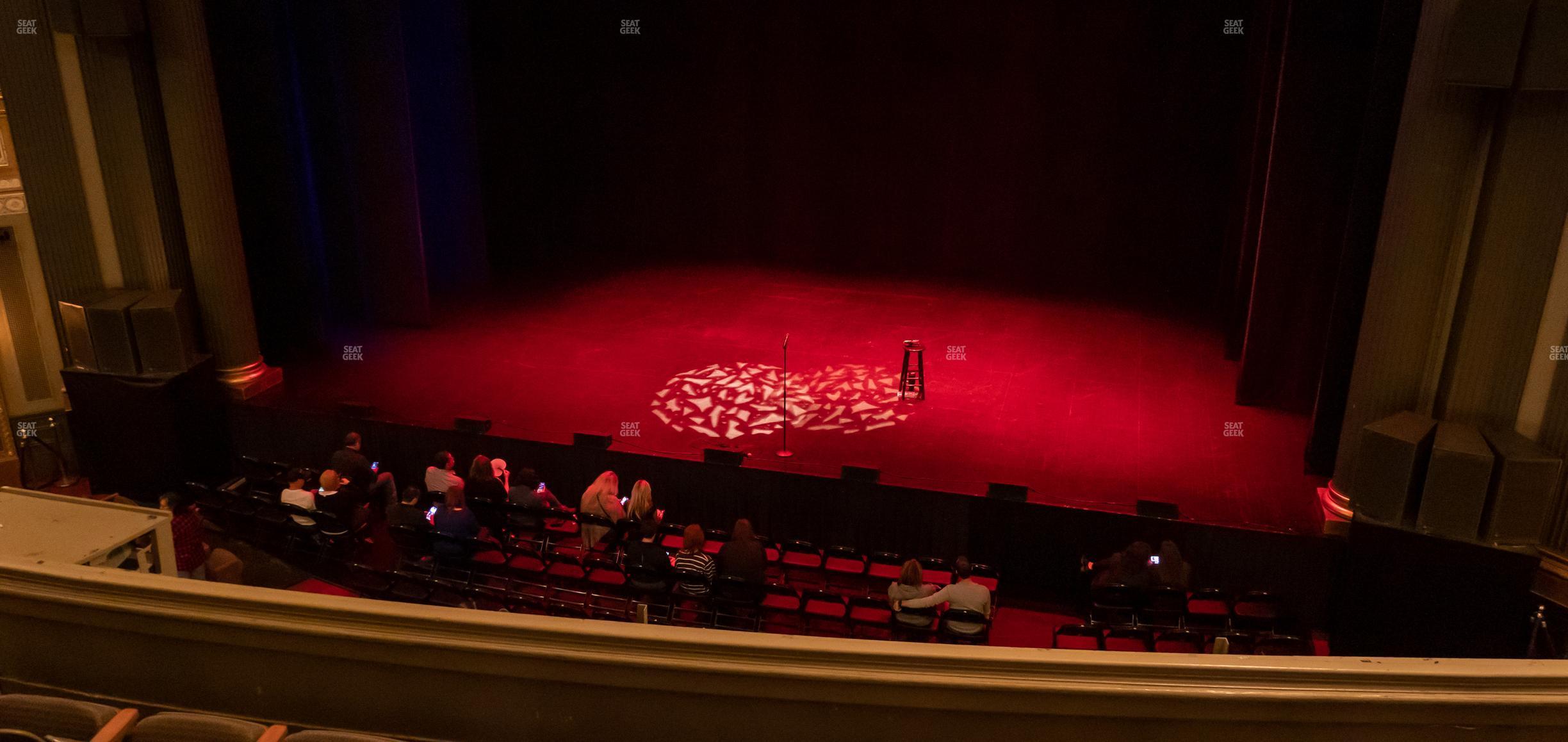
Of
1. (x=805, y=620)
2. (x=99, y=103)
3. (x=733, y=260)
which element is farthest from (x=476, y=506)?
(x=733, y=260)

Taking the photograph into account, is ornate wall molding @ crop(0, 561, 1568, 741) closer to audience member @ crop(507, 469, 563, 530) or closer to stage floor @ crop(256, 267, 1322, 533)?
audience member @ crop(507, 469, 563, 530)

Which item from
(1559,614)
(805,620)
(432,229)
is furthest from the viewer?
(432,229)

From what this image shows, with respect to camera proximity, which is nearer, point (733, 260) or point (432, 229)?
point (432, 229)

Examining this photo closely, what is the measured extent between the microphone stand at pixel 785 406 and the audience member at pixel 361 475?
3279mm

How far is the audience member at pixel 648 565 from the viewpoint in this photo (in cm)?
791

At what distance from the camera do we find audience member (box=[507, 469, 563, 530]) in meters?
8.90

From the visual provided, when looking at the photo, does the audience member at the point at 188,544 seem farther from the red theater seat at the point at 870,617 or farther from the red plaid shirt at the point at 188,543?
the red theater seat at the point at 870,617

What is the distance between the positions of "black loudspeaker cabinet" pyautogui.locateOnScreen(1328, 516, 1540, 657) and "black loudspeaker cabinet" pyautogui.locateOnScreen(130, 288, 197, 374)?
975cm

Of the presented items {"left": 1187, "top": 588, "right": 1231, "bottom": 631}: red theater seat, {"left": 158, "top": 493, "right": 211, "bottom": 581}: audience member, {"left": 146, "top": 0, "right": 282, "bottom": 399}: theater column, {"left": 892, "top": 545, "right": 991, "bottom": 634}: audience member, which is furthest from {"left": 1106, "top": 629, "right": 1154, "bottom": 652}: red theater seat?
{"left": 146, "top": 0, "right": 282, "bottom": 399}: theater column

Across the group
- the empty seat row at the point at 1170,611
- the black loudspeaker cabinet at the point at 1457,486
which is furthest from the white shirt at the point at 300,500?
the black loudspeaker cabinet at the point at 1457,486

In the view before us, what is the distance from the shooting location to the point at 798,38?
52.5 ft

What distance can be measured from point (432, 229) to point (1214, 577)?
10.7m

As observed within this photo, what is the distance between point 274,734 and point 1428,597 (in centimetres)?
733

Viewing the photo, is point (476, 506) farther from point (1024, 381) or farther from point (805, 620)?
point (1024, 381)
